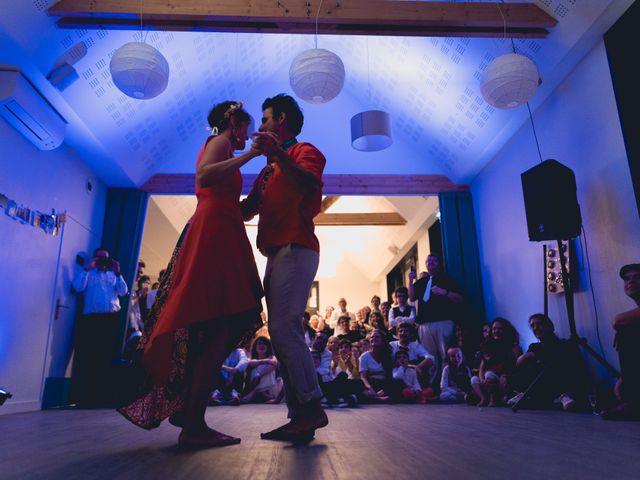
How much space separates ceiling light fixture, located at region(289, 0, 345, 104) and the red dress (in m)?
1.72

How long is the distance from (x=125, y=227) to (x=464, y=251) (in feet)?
12.3

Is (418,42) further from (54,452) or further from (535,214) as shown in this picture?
(54,452)

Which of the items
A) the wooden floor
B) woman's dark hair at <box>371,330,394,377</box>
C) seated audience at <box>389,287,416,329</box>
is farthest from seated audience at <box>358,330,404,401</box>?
the wooden floor

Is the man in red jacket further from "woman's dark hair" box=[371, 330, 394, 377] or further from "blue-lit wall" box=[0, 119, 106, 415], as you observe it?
"woman's dark hair" box=[371, 330, 394, 377]

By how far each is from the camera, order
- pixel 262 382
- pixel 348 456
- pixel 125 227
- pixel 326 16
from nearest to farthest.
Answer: pixel 348 456
pixel 326 16
pixel 262 382
pixel 125 227

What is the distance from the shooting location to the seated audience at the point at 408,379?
161 inches

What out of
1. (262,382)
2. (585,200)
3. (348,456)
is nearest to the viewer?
(348,456)

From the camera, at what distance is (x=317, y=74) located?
2.93m

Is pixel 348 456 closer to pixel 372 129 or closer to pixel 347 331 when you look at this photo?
pixel 372 129

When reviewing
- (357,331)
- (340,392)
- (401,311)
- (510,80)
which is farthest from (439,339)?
(510,80)

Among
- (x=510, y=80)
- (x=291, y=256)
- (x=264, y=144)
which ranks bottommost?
(x=291, y=256)

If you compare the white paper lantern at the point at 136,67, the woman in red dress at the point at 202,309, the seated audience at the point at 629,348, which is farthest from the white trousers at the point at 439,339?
the woman in red dress at the point at 202,309

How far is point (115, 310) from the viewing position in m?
4.44

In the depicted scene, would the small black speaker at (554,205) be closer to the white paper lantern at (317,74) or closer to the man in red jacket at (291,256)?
the white paper lantern at (317,74)
